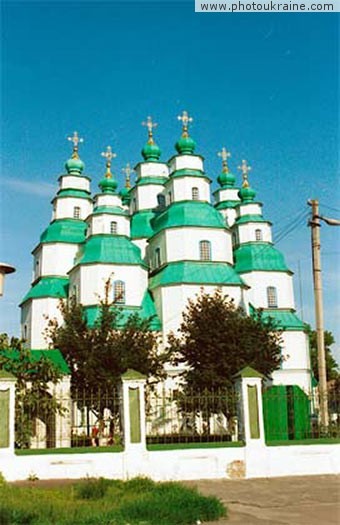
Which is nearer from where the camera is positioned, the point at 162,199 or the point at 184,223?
the point at 184,223

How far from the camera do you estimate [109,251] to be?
31609mm

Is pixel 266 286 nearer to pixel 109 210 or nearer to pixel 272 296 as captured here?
pixel 272 296

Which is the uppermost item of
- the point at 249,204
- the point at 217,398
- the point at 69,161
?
the point at 69,161

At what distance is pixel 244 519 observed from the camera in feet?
26.4

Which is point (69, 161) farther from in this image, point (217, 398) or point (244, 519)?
point (244, 519)

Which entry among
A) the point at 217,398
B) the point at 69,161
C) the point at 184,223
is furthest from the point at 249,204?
the point at 217,398

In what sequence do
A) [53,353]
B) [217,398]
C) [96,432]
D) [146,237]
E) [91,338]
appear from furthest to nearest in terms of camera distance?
[146,237], [91,338], [53,353], [96,432], [217,398]

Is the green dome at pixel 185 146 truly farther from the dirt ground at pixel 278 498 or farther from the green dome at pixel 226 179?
the dirt ground at pixel 278 498

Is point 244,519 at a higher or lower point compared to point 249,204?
lower

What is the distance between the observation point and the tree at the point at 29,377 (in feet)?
44.3

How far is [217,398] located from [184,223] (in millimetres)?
19263

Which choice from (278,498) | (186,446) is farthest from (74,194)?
(278,498)

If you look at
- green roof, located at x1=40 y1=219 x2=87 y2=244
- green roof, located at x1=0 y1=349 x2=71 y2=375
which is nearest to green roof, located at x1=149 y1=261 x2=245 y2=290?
green roof, located at x1=40 y1=219 x2=87 y2=244

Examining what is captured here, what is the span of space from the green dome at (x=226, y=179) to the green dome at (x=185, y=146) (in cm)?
794
